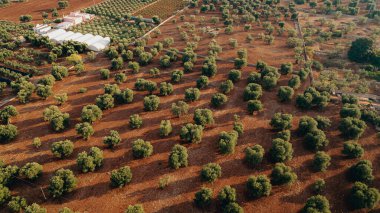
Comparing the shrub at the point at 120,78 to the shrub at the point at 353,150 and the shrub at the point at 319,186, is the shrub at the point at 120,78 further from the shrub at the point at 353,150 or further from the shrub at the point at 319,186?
the shrub at the point at 353,150

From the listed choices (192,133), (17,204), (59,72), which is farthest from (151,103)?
(17,204)

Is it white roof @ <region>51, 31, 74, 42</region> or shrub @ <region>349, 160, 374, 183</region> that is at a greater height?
white roof @ <region>51, 31, 74, 42</region>

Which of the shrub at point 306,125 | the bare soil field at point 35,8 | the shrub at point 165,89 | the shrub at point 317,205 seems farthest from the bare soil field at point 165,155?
the bare soil field at point 35,8

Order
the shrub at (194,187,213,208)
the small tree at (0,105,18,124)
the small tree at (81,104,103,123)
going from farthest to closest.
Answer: the small tree at (0,105,18,124) → the small tree at (81,104,103,123) → the shrub at (194,187,213,208)

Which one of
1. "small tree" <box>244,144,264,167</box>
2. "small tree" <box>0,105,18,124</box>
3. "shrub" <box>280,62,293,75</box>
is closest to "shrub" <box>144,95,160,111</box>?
"small tree" <box>244,144,264,167</box>

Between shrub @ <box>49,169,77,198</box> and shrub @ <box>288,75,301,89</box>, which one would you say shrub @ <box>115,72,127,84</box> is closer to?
shrub @ <box>49,169,77,198</box>

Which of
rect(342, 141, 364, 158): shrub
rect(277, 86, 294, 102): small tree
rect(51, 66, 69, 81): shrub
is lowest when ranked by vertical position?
rect(342, 141, 364, 158): shrub

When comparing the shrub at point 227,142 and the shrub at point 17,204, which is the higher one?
the shrub at point 227,142
